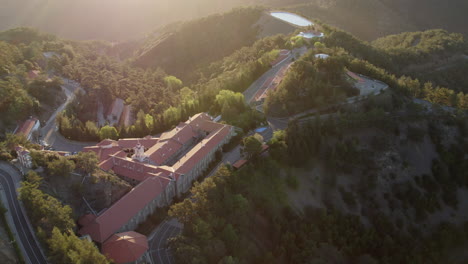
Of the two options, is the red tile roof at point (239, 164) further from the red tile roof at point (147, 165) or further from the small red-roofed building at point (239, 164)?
the red tile roof at point (147, 165)

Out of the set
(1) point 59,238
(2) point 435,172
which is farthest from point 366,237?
(1) point 59,238

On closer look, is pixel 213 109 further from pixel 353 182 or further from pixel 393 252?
pixel 393 252

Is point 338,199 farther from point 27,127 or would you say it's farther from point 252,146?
point 27,127

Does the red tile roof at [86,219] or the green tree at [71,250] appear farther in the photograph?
the red tile roof at [86,219]

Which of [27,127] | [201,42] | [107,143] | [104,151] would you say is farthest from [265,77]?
[201,42]

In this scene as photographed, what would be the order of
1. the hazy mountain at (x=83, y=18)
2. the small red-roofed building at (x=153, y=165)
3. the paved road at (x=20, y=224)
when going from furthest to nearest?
the hazy mountain at (x=83, y=18) → the small red-roofed building at (x=153, y=165) → the paved road at (x=20, y=224)

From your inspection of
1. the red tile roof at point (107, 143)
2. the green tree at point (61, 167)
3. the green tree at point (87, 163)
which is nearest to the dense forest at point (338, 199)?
the green tree at point (87, 163)

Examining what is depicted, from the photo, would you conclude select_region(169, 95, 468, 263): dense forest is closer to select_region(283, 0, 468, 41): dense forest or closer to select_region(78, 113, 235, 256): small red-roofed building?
select_region(78, 113, 235, 256): small red-roofed building
